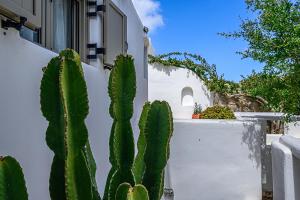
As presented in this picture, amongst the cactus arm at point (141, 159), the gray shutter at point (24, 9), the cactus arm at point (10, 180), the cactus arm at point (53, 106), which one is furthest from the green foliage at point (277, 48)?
the cactus arm at point (10, 180)

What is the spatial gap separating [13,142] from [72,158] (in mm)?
982

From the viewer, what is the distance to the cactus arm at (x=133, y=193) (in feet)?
7.48

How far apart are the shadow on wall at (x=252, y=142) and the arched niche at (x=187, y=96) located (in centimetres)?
1135

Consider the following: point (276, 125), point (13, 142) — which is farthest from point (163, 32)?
point (13, 142)

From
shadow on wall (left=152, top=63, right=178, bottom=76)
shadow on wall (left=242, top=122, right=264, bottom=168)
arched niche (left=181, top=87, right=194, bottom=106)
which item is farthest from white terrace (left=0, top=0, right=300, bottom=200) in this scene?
shadow on wall (left=152, top=63, right=178, bottom=76)

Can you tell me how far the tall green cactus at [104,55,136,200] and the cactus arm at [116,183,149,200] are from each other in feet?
0.94

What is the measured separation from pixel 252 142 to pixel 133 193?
5.07 metres

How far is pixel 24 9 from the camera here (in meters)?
2.97

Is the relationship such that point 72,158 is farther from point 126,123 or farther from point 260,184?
point 260,184

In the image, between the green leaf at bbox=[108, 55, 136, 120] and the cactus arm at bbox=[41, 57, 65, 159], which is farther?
the green leaf at bbox=[108, 55, 136, 120]

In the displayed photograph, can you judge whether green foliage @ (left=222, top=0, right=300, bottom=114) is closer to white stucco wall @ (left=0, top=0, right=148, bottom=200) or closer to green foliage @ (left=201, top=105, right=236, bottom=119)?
green foliage @ (left=201, top=105, right=236, bottom=119)

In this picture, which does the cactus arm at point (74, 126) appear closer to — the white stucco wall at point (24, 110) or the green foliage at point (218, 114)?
the white stucco wall at point (24, 110)

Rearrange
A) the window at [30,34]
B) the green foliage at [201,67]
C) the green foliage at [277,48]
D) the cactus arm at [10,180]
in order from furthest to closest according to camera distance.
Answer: the green foliage at [201,67]
the green foliage at [277,48]
the window at [30,34]
the cactus arm at [10,180]

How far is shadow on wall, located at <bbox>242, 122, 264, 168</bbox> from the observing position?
689 centimetres
